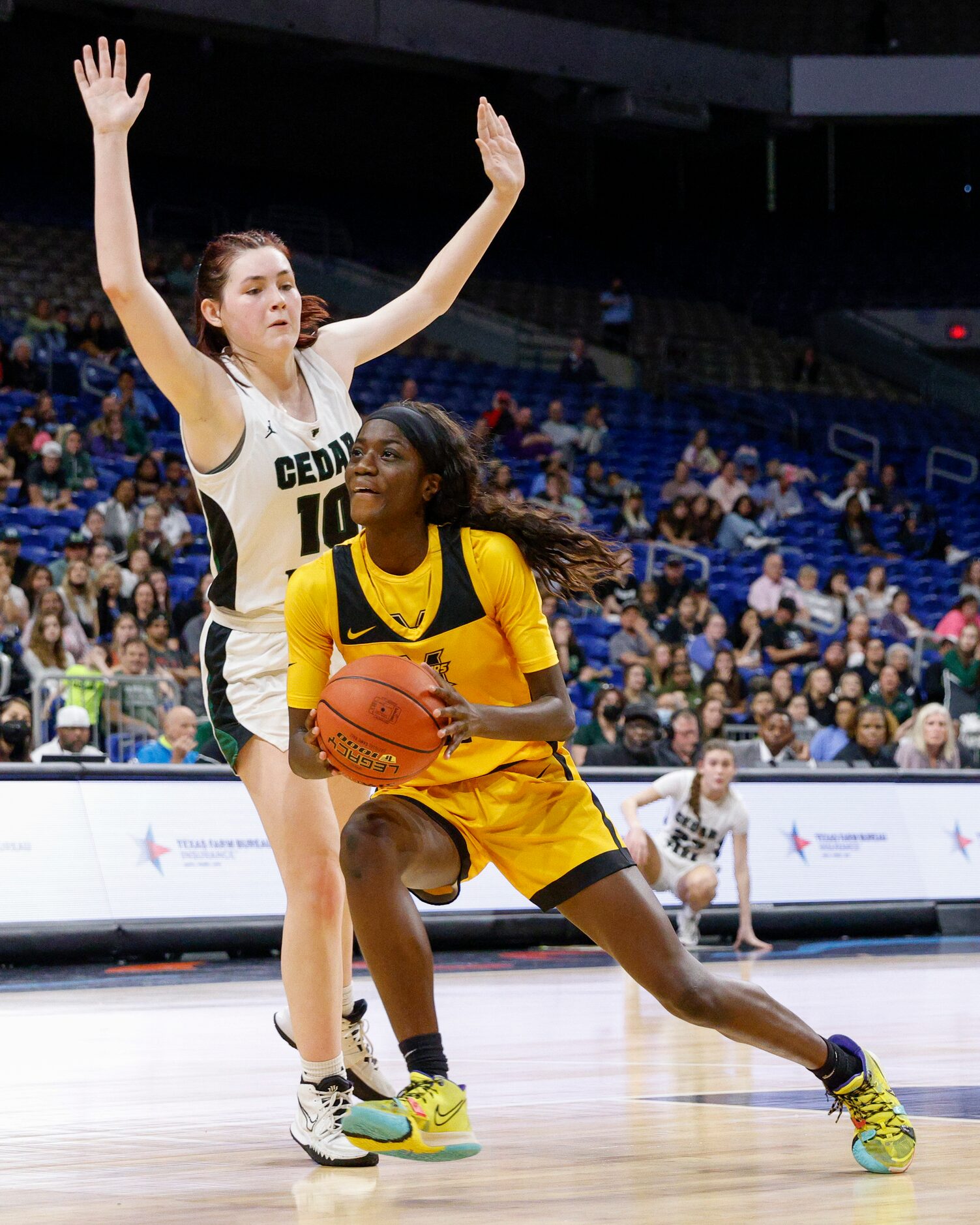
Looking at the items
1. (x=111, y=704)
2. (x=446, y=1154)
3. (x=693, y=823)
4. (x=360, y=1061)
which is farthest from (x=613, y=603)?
(x=446, y=1154)

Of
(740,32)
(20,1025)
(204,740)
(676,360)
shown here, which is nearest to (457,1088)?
(20,1025)

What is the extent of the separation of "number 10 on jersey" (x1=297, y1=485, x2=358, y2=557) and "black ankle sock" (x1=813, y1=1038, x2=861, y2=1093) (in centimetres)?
178

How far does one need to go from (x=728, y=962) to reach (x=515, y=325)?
16641 millimetres

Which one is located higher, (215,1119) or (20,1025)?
(215,1119)

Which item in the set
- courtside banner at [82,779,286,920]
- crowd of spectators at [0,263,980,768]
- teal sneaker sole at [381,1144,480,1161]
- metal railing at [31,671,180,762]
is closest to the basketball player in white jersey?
teal sneaker sole at [381,1144,480,1161]

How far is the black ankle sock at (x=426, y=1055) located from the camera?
4039 millimetres

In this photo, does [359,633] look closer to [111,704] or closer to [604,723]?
[111,704]

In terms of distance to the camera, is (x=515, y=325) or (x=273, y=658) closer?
(x=273, y=658)

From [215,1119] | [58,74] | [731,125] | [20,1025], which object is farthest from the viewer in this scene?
[731,125]

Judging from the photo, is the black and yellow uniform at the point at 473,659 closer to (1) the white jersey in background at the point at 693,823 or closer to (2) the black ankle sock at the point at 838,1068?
(2) the black ankle sock at the point at 838,1068

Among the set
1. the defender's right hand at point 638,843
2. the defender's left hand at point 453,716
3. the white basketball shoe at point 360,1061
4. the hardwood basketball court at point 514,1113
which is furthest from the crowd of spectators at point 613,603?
the defender's left hand at point 453,716

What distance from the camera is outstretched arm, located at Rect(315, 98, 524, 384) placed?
5273mm

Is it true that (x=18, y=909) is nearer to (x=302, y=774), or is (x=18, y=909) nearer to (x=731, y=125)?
(x=302, y=774)

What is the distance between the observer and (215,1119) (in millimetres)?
5297
